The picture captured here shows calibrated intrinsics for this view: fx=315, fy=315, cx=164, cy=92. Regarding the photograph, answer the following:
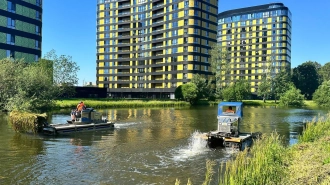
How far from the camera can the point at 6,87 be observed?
153 feet

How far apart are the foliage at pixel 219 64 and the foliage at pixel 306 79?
1728 inches

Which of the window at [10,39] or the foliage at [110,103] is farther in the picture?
the window at [10,39]

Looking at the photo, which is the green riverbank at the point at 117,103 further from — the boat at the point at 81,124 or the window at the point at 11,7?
the boat at the point at 81,124

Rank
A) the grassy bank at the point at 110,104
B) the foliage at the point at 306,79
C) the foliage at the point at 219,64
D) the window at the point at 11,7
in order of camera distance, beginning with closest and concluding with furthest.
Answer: the grassy bank at the point at 110,104 < the window at the point at 11,7 < the foliage at the point at 219,64 < the foliage at the point at 306,79

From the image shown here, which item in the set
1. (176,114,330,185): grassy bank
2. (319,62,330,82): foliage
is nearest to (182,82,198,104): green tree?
(176,114,330,185): grassy bank

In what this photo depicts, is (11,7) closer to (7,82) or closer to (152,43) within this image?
(7,82)

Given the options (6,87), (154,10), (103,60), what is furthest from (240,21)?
(6,87)

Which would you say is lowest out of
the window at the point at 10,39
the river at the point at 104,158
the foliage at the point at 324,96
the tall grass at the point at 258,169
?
the river at the point at 104,158

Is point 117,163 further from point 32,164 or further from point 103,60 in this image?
point 103,60

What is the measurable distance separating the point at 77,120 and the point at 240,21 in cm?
14080

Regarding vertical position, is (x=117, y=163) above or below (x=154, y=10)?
below

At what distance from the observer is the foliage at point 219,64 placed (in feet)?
340

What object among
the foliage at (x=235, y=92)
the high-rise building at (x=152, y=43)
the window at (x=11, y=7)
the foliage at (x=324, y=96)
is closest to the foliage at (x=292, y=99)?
the foliage at (x=324, y=96)

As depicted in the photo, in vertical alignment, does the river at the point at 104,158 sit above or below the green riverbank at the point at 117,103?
below
